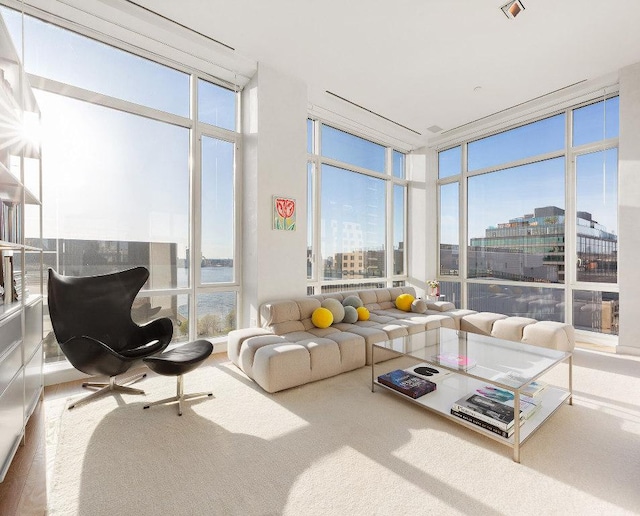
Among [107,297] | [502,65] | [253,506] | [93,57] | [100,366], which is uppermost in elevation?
[502,65]

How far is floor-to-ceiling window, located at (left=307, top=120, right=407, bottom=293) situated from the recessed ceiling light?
271 cm

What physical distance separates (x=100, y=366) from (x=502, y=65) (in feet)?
16.6

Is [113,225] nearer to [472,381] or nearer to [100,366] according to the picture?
[100,366]

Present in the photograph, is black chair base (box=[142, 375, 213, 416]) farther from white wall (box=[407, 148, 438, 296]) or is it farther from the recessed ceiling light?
white wall (box=[407, 148, 438, 296])

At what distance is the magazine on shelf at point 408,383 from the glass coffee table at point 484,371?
33 millimetres

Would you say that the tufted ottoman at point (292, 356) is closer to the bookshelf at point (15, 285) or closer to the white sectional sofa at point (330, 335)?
the white sectional sofa at point (330, 335)

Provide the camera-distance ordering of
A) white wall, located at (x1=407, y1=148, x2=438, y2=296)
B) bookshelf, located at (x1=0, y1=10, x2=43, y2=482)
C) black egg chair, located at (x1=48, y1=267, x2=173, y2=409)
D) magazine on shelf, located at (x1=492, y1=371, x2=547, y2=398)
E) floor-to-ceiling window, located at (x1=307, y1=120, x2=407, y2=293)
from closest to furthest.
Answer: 1. bookshelf, located at (x1=0, y1=10, x2=43, y2=482)
2. magazine on shelf, located at (x1=492, y1=371, x2=547, y2=398)
3. black egg chair, located at (x1=48, y1=267, x2=173, y2=409)
4. floor-to-ceiling window, located at (x1=307, y1=120, x2=407, y2=293)
5. white wall, located at (x1=407, y1=148, x2=438, y2=296)

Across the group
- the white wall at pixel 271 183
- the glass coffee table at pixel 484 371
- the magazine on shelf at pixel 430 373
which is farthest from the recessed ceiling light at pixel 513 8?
the magazine on shelf at pixel 430 373

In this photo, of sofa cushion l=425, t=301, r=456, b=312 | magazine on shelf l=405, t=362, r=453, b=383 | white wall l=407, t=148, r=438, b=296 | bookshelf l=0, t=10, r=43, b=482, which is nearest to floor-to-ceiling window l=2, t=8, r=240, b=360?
bookshelf l=0, t=10, r=43, b=482

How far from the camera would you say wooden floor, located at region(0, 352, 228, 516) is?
4.96 feet

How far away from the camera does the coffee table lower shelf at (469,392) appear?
1.94m

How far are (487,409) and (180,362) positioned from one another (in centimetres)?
212

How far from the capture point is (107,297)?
2.89 meters

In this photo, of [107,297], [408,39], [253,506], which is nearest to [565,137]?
[408,39]
